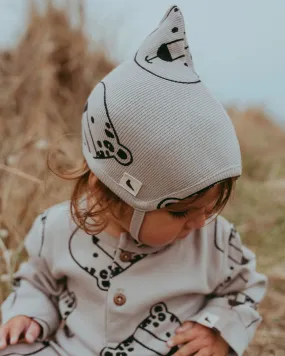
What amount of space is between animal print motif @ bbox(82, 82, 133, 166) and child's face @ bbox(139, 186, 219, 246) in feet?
0.41

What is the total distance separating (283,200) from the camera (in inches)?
98.7

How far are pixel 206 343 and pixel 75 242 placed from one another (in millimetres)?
335

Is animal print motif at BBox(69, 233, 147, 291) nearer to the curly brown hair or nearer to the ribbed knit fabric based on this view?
the curly brown hair

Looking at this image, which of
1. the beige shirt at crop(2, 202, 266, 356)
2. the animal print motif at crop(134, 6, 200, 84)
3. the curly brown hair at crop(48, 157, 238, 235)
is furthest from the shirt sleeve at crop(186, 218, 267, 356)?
the animal print motif at crop(134, 6, 200, 84)

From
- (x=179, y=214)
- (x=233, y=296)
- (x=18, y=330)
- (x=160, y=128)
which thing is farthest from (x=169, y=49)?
(x=18, y=330)

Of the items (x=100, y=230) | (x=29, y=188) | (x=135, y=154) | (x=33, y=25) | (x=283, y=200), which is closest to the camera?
(x=135, y=154)

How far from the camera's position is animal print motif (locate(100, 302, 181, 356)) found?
127 centimetres

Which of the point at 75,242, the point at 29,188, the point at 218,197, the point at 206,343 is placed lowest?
the point at 29,188

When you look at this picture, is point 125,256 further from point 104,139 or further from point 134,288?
point 104,139

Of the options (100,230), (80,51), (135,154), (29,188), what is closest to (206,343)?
(100,230)

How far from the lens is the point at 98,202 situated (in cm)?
120

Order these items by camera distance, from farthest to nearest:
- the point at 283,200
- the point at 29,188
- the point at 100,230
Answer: the point at 283,200 → the point at 29,188 → the point at 100,230

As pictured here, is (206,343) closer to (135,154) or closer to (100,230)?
(100,230)

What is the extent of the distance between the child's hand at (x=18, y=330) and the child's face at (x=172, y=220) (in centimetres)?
32
